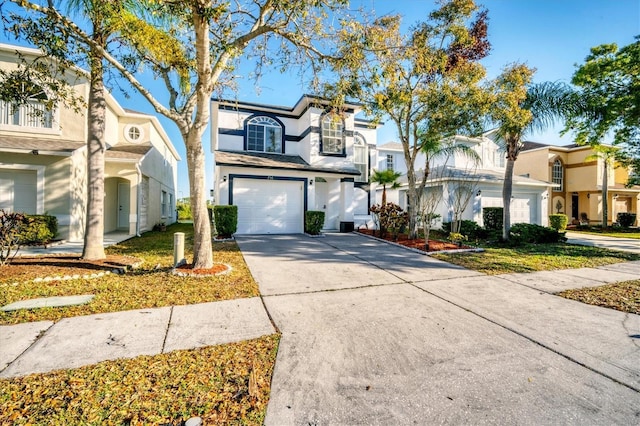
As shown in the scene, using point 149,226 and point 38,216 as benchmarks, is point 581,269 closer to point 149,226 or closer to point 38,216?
point 38,216

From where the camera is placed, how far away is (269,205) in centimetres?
1417

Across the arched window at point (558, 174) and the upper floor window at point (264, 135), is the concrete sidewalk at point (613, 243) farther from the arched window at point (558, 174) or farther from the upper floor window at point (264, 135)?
the upper floor window at point (264, 135)

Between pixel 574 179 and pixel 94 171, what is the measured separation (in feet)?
112

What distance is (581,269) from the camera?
7.32m

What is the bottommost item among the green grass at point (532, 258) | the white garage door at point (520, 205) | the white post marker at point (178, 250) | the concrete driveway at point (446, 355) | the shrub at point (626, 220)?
the concrete driveway at point (446, 355)

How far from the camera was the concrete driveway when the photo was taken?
2279mm

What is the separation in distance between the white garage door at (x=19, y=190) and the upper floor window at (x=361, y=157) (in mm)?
15417

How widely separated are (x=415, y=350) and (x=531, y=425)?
3.90 ft

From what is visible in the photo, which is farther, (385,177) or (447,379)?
(385,177)

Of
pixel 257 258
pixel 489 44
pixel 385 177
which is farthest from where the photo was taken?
pixel 385 177

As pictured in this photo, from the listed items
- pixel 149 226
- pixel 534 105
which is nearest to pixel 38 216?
pixel 149 226

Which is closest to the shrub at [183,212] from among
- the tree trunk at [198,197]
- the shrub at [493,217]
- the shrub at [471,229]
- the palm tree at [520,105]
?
the tree trunk at [198,197]

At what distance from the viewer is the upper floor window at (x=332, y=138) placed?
15.5 meters

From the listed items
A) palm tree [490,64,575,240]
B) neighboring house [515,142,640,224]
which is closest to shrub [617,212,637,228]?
neighboring house [515,142,640,224]
